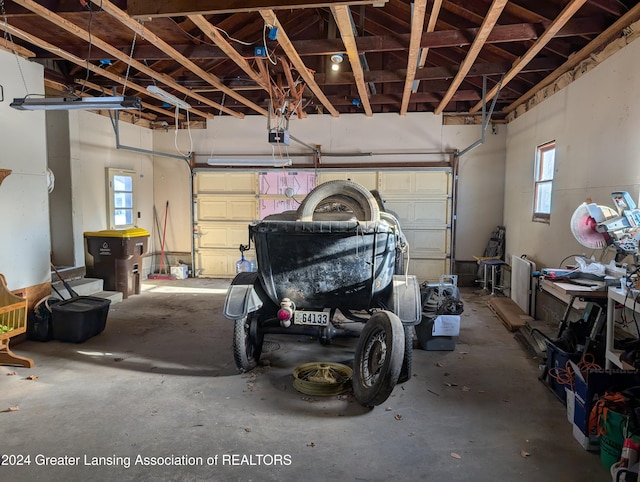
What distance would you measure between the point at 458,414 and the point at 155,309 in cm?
477

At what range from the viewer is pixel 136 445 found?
9.18 ft

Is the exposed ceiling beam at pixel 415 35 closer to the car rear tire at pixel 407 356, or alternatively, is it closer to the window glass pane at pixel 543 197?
the window glass pane at pixel 543 197

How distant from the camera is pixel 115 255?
691 cm

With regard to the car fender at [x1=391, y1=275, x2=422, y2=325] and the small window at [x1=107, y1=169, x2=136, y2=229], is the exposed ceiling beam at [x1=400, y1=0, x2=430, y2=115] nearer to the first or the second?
the car fender at [x1=391, y1=275, x2=422, y2=325]

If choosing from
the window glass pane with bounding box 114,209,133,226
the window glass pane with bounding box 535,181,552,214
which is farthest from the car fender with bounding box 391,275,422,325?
the window glass pane with bounding box 114,209,133,226

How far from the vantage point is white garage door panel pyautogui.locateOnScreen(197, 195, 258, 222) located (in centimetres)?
891

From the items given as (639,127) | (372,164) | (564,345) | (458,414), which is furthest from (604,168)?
(372,164)

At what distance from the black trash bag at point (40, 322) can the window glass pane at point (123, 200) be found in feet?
11.6

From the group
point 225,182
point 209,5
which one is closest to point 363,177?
point 225,182

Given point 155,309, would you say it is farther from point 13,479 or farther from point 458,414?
point 458,414

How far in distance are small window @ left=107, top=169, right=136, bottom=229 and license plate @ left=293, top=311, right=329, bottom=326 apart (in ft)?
18.3

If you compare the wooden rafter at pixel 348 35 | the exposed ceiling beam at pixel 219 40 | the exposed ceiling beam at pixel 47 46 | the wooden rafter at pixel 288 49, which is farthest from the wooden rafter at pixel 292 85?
the exposed ceiling beam at pixel 47 46

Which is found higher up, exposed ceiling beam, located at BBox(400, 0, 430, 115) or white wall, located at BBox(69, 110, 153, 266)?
exposed ceiling beam, located at BBox(400, 0, 430, 115)

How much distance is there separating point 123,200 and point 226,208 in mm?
1995
